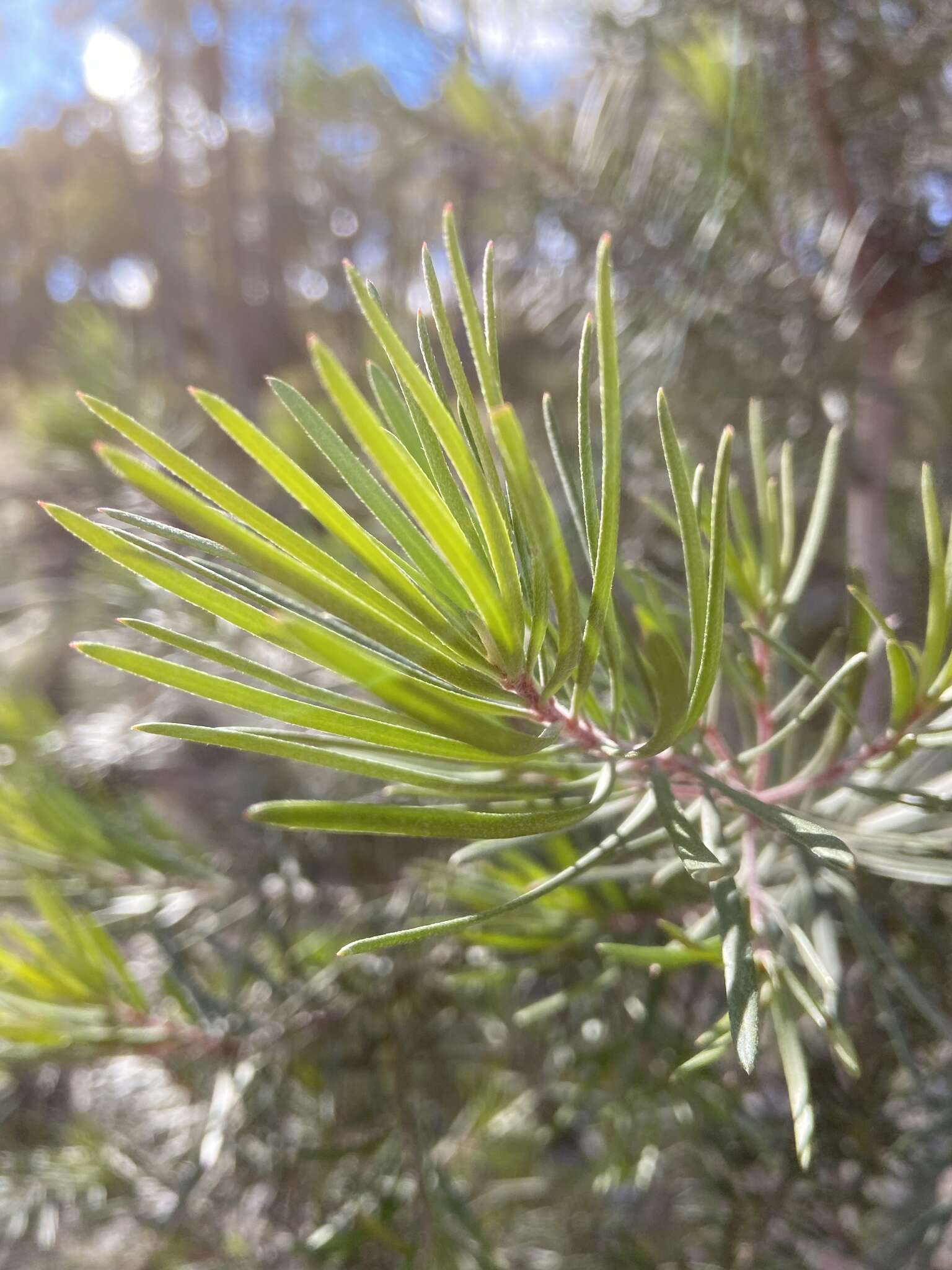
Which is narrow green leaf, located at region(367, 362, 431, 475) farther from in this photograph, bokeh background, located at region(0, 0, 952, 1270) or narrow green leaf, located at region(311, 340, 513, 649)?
bokeh background, located at region(0, 0, 952, 1270)

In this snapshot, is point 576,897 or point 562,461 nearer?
point 562,461

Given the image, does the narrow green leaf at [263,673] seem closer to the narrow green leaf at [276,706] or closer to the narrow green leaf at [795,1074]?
the narrow green leaf at [276,706]

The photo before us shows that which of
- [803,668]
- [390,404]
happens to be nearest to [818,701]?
[803,668]

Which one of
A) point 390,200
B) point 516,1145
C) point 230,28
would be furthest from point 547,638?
point 230,28

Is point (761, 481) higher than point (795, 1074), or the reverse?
point (761, 481)

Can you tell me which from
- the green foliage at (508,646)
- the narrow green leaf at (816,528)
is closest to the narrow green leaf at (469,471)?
the green foliage at (508,646)

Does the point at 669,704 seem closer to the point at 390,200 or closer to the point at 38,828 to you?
the point at 38,828

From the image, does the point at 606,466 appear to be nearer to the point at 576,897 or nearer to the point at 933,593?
the point at 933,593
